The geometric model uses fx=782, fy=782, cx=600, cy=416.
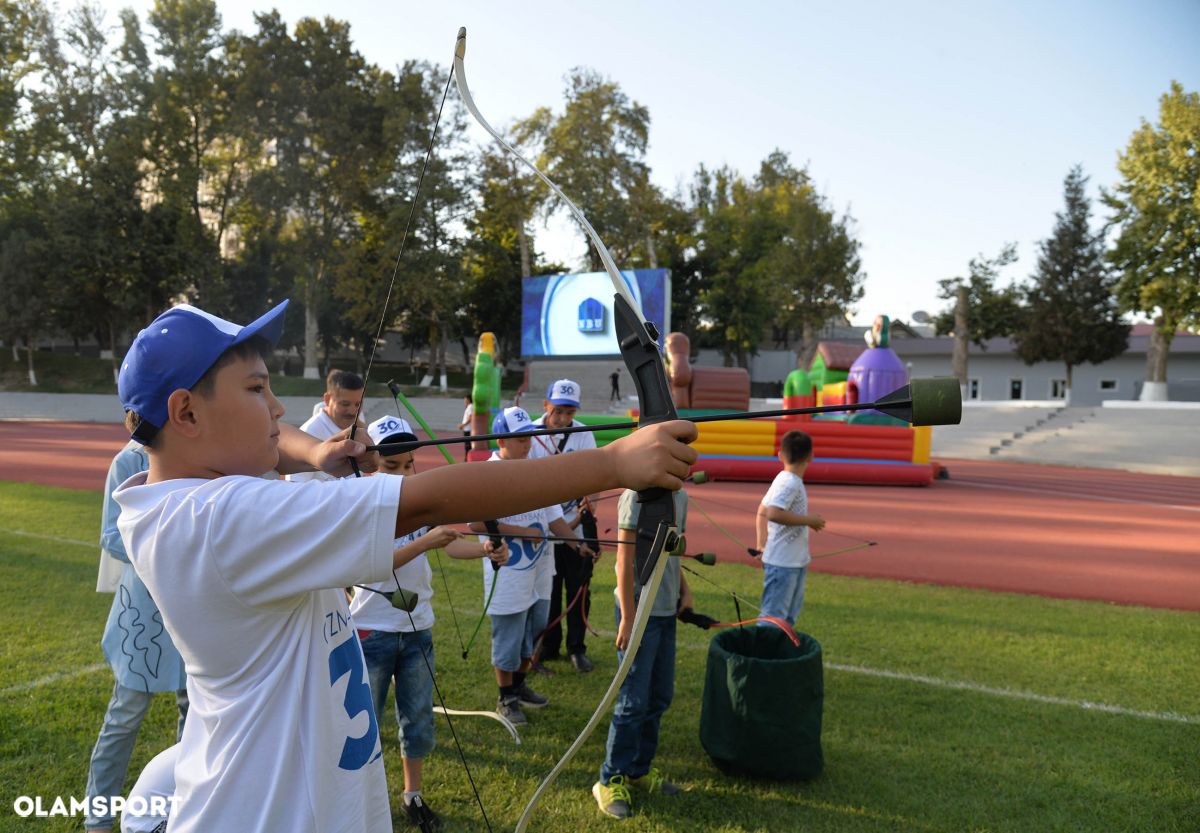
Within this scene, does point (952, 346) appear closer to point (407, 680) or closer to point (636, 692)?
point (636, 692)

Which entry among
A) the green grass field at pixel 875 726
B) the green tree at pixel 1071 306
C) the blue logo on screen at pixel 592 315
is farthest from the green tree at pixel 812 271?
the green grass field at pixel 875 726

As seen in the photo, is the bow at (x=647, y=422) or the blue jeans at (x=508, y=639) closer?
the bow at (x=647, y=422)

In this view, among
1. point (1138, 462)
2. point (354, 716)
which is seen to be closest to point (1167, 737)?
point (354, 716)

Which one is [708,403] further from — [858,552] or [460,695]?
[460,695]

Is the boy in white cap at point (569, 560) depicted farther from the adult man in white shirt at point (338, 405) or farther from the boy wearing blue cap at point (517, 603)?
the adult man in white shirt at point (338, 405)

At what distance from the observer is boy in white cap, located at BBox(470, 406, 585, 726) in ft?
13.9

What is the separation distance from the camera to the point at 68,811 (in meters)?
3.19

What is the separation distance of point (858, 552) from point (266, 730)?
8.10m

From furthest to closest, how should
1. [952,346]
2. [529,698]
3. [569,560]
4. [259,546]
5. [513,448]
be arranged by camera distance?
[952,346] → [569,560] → [529,698] → [513,448] → [259,546]

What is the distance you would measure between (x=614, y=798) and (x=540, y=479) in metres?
2.58

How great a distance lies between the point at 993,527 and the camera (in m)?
10.5

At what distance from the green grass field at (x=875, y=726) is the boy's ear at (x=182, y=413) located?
8.05ft

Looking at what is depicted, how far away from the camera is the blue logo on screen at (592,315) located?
84.7ft

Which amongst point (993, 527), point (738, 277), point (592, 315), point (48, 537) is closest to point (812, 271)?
point (738, 277)
